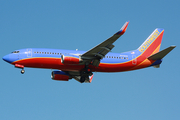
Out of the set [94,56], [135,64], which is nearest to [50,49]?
[94,56]

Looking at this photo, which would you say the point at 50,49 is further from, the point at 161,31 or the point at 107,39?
the point at 161,31

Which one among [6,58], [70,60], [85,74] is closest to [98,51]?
[70,60]

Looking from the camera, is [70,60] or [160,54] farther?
[160,54]

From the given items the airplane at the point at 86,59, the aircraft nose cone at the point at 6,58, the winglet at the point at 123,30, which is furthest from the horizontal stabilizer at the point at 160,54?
the aircraft nose cone at the point at 6,58

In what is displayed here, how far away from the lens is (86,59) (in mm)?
50250

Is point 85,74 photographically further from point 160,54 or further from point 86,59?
point 160,54

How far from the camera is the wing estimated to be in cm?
4562

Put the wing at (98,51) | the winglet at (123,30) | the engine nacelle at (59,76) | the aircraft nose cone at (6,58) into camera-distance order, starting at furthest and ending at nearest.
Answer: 1. the engine nacelle at (59,76)
2. the aircraft nose cone at (6,58)
3. the wing at (98,51)
4. the winglet at (123,30)

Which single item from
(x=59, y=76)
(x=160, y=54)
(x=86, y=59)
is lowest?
(x=59, y=76)

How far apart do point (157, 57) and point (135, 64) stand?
3.68 meters

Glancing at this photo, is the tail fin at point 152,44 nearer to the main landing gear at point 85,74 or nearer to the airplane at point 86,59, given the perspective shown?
the airplane at point 86,59

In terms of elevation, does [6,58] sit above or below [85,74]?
above

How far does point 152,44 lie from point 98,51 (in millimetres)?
12434

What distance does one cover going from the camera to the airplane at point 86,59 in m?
49.3
